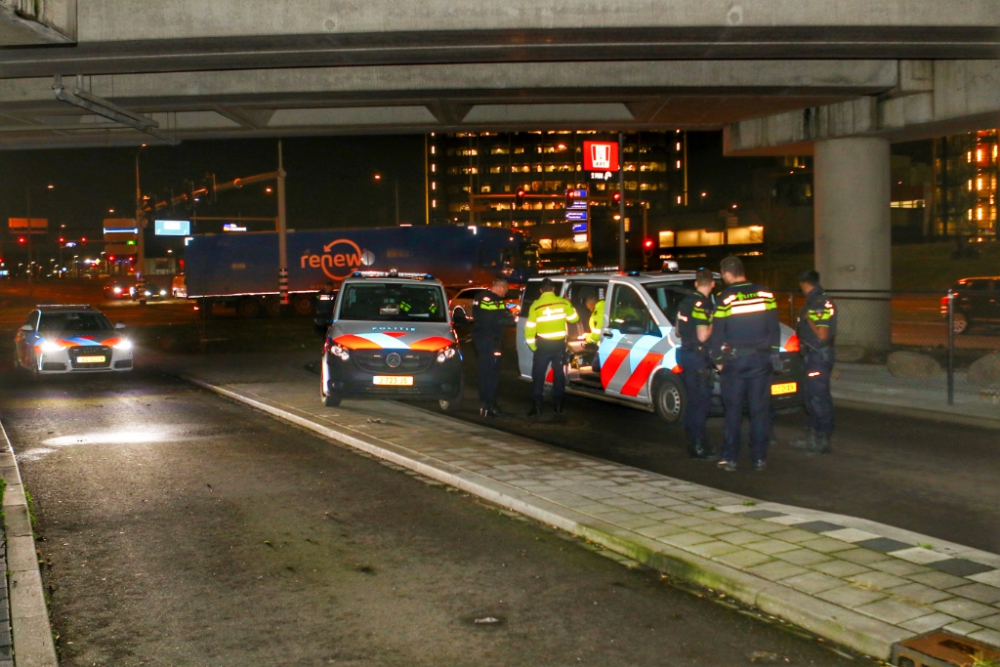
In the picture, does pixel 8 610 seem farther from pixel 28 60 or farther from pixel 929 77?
pixel 929 77

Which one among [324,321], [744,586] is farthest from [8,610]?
[324,321]

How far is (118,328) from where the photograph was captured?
19.0 metres

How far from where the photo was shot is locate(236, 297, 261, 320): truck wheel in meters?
47.3

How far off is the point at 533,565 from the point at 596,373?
6.78 m

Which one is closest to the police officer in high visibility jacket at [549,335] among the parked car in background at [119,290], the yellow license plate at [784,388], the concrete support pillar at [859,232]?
the yellow license plate at [784,388]

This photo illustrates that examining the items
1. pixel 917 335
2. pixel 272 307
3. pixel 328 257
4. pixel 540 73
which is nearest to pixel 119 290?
pixel 272 307

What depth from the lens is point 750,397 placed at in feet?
29.4

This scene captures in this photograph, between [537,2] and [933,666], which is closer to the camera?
[933,666]

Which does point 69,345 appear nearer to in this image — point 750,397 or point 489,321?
point 489,321

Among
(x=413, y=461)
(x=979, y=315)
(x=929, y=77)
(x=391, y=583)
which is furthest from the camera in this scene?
(x=979, y=315)

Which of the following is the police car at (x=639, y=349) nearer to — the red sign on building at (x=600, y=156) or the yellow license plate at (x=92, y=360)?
the yellow license plate at (x=92, y=360)

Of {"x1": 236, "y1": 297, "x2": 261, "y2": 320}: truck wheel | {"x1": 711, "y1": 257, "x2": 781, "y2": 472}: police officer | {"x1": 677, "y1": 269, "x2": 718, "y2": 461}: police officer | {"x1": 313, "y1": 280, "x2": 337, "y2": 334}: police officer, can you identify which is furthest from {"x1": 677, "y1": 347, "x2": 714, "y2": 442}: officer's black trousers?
{"x1": 236, "y1": 297, "x2": 261, "y2": 320}: truck wheel

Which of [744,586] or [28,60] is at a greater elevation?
[28,60]

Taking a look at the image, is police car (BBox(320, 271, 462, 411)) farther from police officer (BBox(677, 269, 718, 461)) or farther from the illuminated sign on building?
the illuminated sign on building
